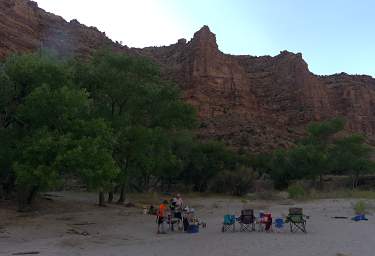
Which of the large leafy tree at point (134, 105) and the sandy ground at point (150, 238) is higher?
the large leafy tree at point (134, 105)

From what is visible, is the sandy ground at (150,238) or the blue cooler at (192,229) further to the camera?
the blue cooler at (192,229)

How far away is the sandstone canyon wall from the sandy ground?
59.7m

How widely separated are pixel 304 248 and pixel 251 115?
97.3 meters

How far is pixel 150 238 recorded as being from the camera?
1548 centimetres

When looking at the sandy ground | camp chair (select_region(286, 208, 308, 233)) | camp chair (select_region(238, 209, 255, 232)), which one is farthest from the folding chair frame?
camp chair (select_region(238, 209, 255, 232))

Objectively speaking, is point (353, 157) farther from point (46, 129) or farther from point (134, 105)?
point (46, 129)

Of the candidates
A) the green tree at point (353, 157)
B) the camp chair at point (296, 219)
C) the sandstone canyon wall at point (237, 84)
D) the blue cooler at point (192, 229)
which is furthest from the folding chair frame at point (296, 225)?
the sandstone canyon wall at point (237, 84)

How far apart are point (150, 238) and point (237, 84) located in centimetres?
10299

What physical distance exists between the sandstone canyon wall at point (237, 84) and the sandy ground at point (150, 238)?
2352 inches

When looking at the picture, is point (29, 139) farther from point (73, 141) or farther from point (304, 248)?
point (304, 248)

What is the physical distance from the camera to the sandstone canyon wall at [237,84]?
292 feet

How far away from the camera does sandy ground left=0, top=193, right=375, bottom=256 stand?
476 inches

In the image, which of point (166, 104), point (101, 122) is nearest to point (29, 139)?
point (101, 122)

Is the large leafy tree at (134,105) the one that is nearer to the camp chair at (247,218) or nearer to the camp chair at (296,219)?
the camp chair at (247,218)
